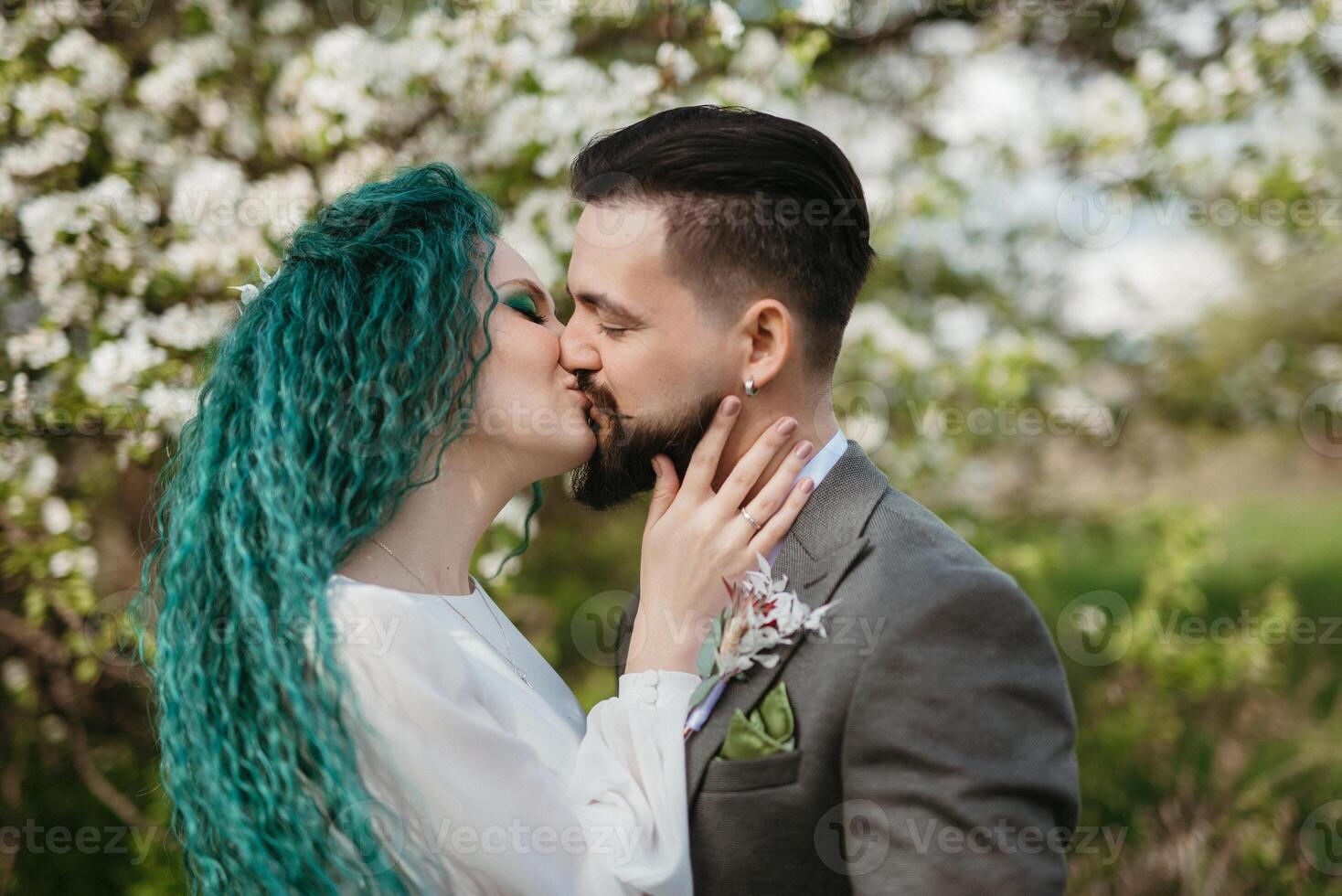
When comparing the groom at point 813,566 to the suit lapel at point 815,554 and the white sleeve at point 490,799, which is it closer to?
the suit lapel at point 815,554

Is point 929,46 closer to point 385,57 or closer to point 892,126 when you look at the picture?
point 892,126

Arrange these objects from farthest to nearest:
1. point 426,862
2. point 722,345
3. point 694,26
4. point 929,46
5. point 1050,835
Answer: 1. point 929,46
2. point 694,26
3. point 722,345
4. point 426,862
5. point 1050,835

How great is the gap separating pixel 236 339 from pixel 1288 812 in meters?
4.59

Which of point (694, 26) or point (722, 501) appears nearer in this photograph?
point (722, 501)

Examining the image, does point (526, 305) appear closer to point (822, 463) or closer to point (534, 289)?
point (534, 289)

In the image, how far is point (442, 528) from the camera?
2.29 meters

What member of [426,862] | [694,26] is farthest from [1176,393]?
[426,862]

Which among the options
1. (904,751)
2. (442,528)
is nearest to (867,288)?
(442,528)

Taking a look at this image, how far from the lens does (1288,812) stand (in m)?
4.53

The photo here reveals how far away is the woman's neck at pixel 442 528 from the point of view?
7.09 ft

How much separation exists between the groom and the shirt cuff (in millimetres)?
80

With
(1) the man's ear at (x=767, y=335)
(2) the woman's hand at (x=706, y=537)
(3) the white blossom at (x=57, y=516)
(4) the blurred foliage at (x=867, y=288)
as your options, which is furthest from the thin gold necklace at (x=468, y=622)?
(3) the white blossom at (x=57, y=516)

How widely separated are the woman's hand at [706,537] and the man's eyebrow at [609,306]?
26 centimetres

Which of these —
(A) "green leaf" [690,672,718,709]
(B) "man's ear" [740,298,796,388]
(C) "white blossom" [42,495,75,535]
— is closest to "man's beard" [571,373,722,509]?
(B) "man's ear" [740,298,796,388]
